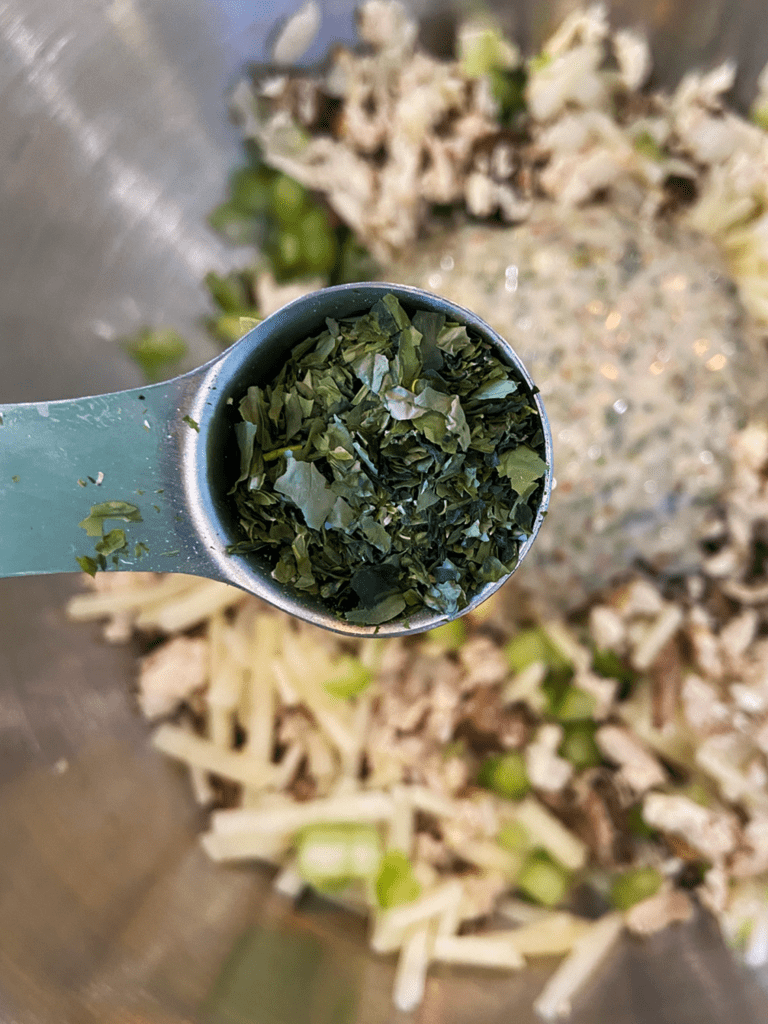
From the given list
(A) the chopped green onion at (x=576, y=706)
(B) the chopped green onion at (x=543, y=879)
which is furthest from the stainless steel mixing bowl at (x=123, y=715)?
(A) the chopped green onion at (x=576, y=706)

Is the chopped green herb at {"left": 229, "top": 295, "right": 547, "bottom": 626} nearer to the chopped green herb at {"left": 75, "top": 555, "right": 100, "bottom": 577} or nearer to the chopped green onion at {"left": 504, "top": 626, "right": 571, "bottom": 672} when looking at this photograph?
the chopped green herb at {"left": 75, "top": 555, "right": 100, "bottom": 577}

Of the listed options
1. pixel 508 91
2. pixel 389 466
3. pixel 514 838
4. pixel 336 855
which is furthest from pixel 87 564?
pixel 508 91

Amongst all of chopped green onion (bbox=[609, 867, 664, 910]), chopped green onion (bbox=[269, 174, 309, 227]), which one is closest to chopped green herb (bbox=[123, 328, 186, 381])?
chopped green onion (bbox=[269, 174, 309, 227])

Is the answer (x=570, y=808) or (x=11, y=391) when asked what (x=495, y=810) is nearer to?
(x=570, y=808)

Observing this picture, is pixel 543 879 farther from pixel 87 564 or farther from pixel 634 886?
pixel 87 564

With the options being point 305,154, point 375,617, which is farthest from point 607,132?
point 375,617

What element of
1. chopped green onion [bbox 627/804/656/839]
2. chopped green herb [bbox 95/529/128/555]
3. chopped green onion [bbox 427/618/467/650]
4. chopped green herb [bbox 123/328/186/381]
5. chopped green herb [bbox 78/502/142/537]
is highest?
chopped green herb [bbox 78/502/142/537]
